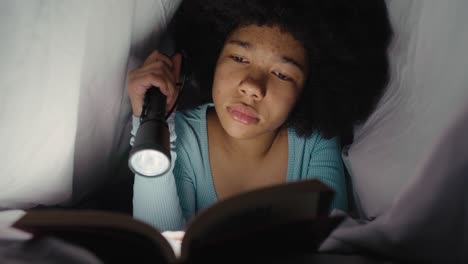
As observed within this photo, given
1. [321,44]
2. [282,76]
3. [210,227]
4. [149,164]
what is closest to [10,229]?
[149,164]

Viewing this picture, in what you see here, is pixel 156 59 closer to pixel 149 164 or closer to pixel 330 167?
pixel 149 164

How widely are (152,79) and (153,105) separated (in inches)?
3.4

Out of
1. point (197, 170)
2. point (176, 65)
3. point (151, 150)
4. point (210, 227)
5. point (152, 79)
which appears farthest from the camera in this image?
point (197, 170)

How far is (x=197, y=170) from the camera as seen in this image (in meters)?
1.21

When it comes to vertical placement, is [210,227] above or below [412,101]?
below

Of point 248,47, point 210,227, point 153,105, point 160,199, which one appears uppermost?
point 248,47

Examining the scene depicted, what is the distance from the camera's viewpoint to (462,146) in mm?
701

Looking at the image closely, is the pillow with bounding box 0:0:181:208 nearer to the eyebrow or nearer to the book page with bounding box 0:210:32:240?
the book page with bounding box 0:210:32:240

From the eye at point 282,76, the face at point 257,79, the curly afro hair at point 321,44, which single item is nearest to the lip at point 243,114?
the face at point 257,79

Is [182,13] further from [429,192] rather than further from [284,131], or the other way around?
[429,192]

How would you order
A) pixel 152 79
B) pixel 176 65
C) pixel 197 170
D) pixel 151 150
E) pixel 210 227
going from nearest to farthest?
pixel 210 227 → pixel 151 150 → pixel 152 79 → pixel 176 65 → pixel 197 170

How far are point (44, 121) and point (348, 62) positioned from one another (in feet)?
2.51

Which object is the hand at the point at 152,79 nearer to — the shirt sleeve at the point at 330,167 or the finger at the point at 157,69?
the finger at the point at 157,69

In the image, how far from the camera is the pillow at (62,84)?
0.79 meters
